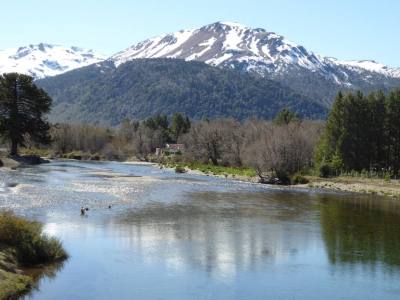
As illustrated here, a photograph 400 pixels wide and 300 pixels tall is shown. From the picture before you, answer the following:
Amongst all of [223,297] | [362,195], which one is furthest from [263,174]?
[223,297]

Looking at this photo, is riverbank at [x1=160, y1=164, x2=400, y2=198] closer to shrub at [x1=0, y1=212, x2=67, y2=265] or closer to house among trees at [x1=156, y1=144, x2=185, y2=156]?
shrub at [x1=0, y1=212, x2=67, y2=265]

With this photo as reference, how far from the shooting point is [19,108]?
124 meters

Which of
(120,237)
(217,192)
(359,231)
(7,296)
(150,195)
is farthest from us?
(217,192)

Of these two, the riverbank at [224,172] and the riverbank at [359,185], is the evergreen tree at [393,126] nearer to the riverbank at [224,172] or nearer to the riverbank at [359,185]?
the riverbank at [359,185]

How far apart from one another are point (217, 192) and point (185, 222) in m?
27.0

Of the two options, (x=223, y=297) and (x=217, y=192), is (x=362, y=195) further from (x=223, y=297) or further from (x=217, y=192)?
(x=223, y=297)

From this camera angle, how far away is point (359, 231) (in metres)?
48.8

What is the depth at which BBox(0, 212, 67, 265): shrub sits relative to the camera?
105ft

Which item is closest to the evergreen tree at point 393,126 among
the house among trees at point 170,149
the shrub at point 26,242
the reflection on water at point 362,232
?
the reflection on water at point 362,232

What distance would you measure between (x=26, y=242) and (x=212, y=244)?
13087 millimetres

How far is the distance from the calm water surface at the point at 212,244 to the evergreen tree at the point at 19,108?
2121 inches

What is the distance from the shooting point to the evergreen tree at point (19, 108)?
4771 inches

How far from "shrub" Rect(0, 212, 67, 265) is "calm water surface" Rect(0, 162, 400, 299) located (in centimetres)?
140

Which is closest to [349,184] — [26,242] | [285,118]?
[26,242]
